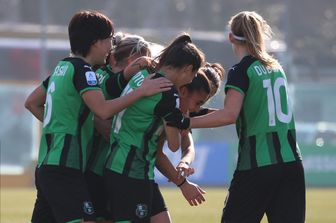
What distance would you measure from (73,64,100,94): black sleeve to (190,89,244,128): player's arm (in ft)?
2.23

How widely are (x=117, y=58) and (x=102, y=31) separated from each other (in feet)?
1.36

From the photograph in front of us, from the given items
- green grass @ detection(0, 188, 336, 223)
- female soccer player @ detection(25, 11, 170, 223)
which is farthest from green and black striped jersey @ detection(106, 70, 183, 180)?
green grass @ detection(0, 188, 336, 223)

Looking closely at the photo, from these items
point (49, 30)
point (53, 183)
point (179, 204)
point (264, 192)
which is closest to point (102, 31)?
point (53, 183)

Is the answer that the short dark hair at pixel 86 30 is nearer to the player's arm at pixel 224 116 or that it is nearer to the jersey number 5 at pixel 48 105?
the jersey number 5 at pixel 48 105

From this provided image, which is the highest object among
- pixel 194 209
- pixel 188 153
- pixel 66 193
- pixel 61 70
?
pixel 61 70

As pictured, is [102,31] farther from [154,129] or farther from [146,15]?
[146,15]

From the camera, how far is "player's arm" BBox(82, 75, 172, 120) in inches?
233

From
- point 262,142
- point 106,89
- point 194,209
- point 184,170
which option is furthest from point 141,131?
point 194,209

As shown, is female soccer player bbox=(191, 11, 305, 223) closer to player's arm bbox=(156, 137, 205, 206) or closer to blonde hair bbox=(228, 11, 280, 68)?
blonde hair bbox=(228, 11, 280, 68)

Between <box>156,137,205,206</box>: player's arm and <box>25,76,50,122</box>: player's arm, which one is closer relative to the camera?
<box>156,137,205,206</box>: player's arm

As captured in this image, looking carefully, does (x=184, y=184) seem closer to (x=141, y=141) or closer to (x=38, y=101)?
(x=141, y=141)

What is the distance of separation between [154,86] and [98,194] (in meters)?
0.99

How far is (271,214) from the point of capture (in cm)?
652

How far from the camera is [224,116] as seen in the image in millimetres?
6234
